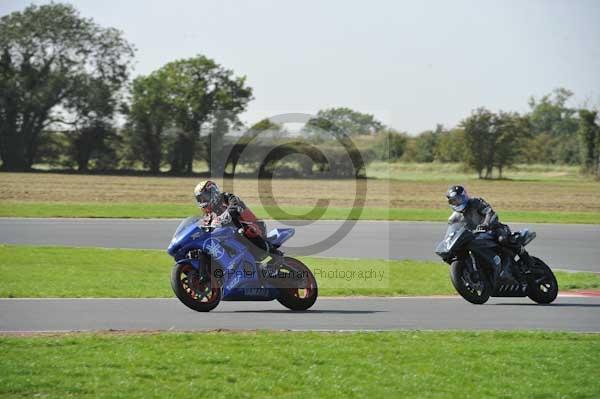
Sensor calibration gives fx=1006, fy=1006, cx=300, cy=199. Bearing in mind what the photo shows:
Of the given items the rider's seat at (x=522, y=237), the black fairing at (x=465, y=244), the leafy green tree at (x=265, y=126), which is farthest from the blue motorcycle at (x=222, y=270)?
the leafy green tree at (x=265, y=126)

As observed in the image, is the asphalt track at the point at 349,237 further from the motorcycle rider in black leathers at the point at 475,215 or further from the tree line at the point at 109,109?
the tree line at the point at 109,109

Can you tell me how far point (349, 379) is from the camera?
888 centimetres

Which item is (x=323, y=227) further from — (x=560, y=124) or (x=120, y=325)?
(x=560, y=124)

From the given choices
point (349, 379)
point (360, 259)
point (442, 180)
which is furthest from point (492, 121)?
point (349, 379)

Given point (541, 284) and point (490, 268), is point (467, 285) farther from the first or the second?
point (541, 284)

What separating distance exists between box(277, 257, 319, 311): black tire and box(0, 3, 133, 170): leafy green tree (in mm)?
61214

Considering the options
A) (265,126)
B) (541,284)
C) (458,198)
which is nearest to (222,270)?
(458,198)

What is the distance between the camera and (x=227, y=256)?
1315 cm

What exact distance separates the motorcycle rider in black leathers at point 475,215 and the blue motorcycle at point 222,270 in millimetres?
2617

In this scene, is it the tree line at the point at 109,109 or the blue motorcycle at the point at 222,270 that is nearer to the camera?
the blue motorcycle at the point at 222,270

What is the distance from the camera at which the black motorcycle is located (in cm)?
1436

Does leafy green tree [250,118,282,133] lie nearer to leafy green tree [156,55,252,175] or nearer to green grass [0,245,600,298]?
leafy green tree [156,55,252,175]

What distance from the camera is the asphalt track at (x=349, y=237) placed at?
2441cm

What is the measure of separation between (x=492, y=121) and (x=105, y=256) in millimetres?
69560
